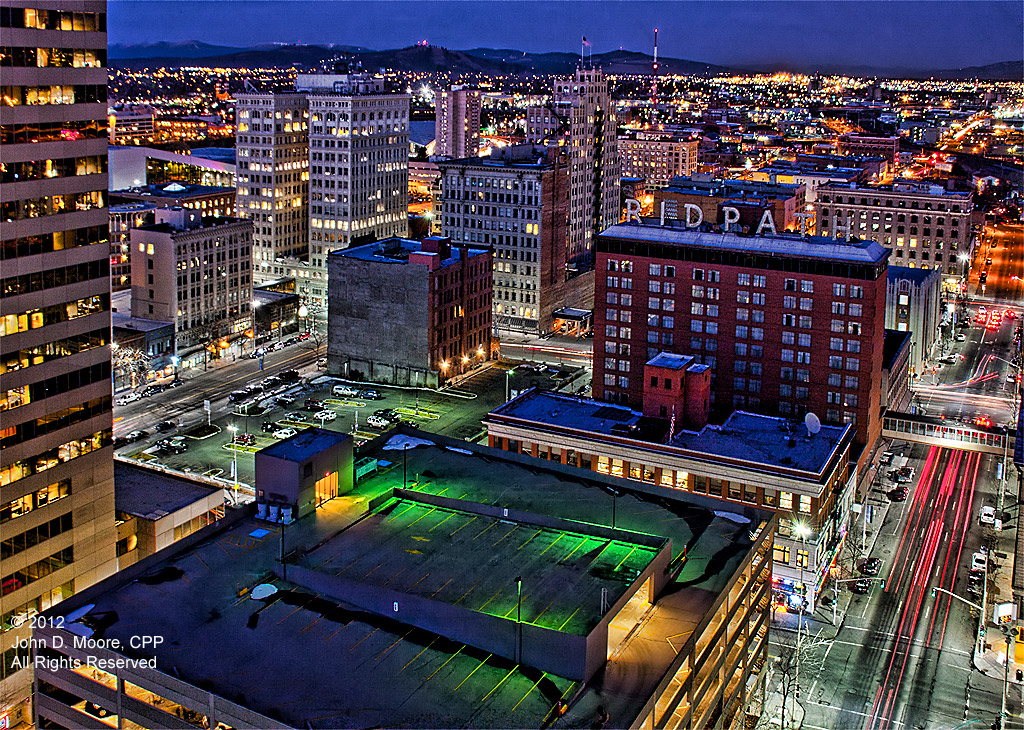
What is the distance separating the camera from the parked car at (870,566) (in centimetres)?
12175

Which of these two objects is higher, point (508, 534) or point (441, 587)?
point (508, 534)

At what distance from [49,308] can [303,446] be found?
22.5 meters

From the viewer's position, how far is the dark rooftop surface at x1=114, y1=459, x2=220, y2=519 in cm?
10288

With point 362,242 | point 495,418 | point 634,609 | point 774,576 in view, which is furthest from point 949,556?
point 362,242

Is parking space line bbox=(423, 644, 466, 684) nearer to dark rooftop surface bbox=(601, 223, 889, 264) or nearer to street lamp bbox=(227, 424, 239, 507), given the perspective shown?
street lamp bbox=(227, 424, 239, 507)

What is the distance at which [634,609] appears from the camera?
71062 mm

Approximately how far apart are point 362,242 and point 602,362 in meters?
67.3

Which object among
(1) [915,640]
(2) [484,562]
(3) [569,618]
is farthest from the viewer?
(1) [915,640]

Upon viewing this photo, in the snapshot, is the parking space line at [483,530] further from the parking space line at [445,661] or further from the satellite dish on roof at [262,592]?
the satellite dish on roof at [262,592]

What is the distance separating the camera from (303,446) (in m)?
84.3

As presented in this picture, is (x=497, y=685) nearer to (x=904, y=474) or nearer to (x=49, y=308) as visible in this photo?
(x=49, y=308)

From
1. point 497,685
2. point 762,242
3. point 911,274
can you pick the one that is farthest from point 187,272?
point 497,685

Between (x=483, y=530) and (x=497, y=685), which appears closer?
(x=497, y=685)

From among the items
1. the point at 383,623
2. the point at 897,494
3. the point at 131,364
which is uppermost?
the point at 383,623
